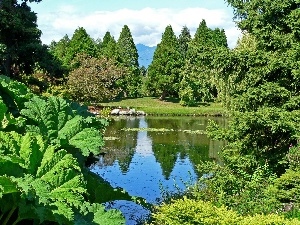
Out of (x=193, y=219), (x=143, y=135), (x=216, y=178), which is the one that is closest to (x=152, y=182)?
(x=216, y=178)

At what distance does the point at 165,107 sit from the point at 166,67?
6943 mm

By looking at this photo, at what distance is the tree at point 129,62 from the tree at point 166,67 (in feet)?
8.67

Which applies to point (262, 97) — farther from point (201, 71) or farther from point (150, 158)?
point (201, 71)

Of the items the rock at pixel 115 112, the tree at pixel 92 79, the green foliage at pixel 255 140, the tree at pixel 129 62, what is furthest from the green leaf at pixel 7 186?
the tree at pixel 129 62

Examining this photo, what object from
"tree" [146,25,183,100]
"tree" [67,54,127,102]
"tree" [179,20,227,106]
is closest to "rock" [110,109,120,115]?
"tree" [67,54,127,102]

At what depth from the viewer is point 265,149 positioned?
1098 cm

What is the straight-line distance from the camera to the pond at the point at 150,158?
14.5 meters

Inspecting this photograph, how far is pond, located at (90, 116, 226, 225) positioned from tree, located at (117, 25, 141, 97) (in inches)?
774

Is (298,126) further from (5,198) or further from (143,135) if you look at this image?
(143,135)

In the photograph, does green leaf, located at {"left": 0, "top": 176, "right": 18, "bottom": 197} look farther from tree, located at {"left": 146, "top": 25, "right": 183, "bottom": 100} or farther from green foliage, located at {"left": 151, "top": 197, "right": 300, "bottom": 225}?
tree, located at {"left": 146, "top": 25, "right": 183, "bottom": 100}

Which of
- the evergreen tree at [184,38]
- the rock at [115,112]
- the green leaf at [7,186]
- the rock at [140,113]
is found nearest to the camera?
the green leaf at [7,186]

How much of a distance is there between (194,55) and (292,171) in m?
3.64

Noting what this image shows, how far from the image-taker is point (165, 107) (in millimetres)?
49969

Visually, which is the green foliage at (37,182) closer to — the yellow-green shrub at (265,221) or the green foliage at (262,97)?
the yellow-green shrub at (265,221)
